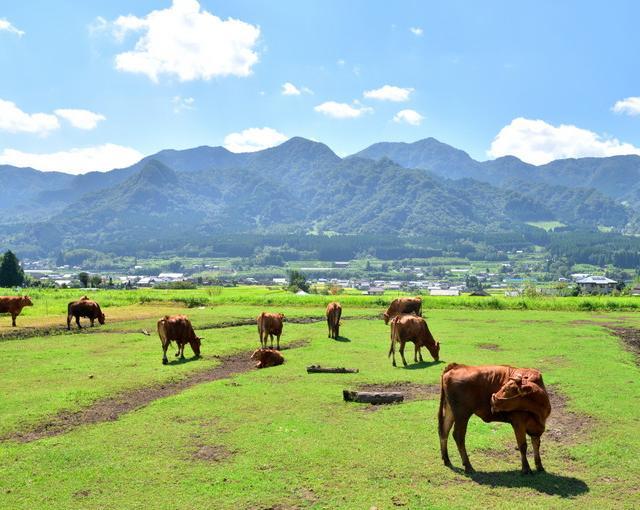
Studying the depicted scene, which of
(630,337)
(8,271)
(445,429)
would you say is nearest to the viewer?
(445,429)

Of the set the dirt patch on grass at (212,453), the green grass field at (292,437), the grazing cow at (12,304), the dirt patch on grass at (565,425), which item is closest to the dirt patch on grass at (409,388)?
the green grass field at (292,437)

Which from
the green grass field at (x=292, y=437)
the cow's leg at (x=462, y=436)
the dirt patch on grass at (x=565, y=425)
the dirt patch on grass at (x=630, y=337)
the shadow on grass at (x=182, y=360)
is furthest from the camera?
the dirt patch on grass at (x=630, y=337)

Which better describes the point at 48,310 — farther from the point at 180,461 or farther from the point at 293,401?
the point at 180,461

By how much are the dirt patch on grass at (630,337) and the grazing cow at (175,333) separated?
21.6 meters

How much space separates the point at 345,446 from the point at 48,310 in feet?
147

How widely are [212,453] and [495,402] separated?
274 inches

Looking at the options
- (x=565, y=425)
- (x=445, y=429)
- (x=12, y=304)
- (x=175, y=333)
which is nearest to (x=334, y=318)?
(x=175, y=333)

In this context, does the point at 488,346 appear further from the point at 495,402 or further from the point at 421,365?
the point at 495,402

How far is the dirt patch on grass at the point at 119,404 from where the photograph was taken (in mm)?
15680

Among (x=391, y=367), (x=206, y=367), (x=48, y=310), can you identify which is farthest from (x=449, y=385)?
(x=48, y=310)

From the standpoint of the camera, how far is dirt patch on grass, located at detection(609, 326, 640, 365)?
3052cm

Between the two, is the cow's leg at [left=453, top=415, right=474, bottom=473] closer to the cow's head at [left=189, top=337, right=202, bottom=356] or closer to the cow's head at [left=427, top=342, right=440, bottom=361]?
the cow's head at [left=427, top=342, right=440, bottom=361]

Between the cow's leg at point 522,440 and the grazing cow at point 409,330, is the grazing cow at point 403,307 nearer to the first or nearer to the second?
the grazing cow at point 409,330

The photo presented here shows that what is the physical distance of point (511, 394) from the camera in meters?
11.8
